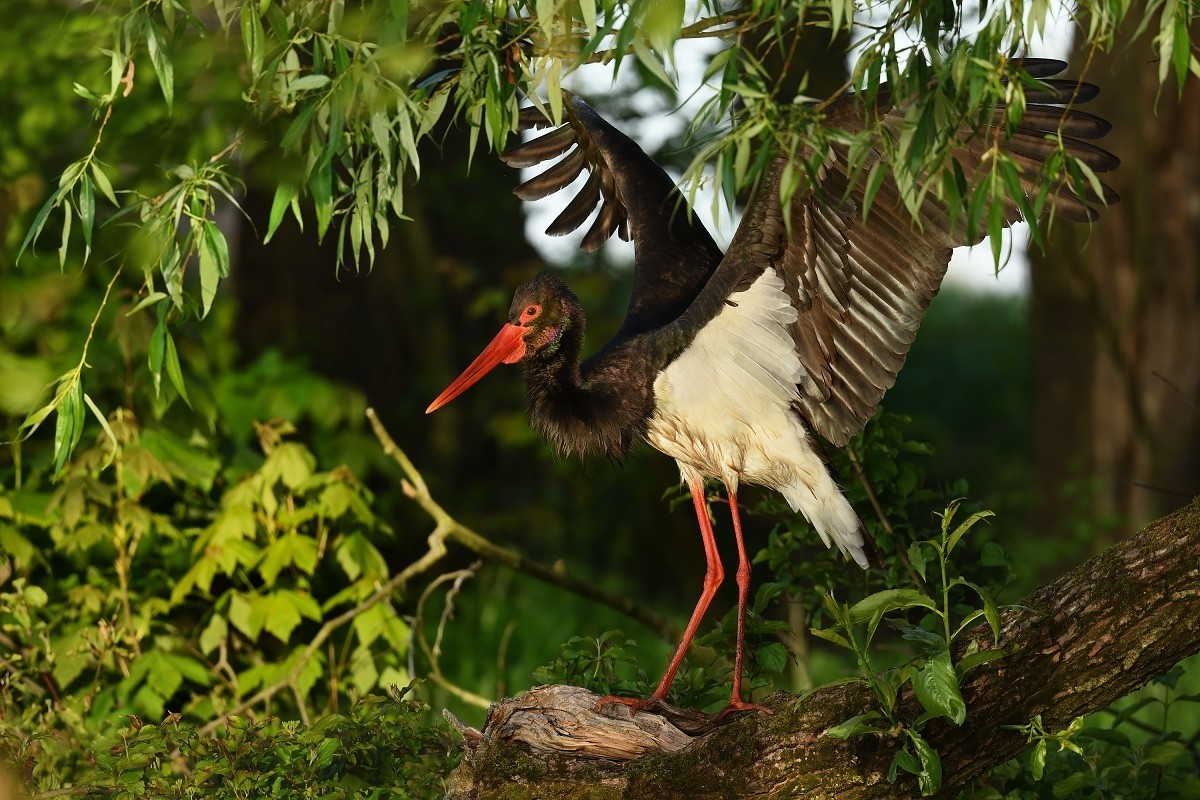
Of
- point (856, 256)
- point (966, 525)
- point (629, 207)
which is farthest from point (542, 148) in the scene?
point (966, 525)

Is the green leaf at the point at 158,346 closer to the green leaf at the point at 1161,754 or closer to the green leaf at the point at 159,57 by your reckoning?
the green leaf at the point at 159,57

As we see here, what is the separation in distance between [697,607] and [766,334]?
794 millimetres

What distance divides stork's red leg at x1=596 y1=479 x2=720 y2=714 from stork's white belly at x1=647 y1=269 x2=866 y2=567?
0.52ft

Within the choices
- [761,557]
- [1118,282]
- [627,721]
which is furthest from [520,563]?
[1118,282]

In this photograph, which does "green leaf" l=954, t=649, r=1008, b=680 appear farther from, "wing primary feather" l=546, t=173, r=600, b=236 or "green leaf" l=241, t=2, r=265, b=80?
"wing primary feather" l=546, t=173, r=600, b=236

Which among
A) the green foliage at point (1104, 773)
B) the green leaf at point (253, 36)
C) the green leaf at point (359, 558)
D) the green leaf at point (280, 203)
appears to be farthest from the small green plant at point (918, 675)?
the green leaf at point (359, 558)

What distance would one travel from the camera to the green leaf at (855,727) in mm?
2580

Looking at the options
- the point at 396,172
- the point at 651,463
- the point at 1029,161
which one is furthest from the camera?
the point at 651,463

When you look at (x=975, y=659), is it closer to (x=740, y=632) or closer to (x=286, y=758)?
(x=740, y=632)

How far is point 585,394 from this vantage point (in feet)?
11.8

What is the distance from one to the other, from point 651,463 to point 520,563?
132 inches

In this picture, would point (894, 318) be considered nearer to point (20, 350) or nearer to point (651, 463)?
point (20, 350)

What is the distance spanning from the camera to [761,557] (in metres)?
3.72

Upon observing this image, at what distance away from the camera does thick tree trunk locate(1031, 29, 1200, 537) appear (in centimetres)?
846
